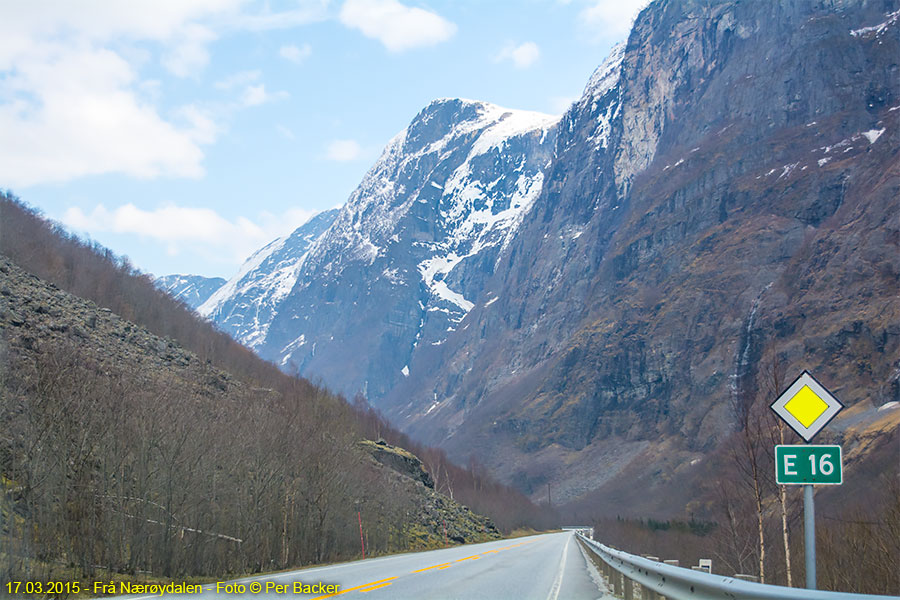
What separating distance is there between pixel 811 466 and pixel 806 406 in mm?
775

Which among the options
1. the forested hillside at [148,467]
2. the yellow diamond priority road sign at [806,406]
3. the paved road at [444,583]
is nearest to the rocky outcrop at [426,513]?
the forested hillside at [148,467]

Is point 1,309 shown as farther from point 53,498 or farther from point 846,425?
point 846,425

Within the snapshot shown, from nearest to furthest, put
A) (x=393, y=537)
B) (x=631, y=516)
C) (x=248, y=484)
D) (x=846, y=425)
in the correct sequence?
(x=248, y=484) < (x=393, y=537) < (x=846, y=425) < (x=631, y=516)

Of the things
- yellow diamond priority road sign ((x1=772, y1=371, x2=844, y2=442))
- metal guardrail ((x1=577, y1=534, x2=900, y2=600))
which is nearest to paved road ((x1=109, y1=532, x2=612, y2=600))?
metal guardrail ((x1=577, y1=534, x2=900, y2=600))

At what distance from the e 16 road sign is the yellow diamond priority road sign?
235 mm

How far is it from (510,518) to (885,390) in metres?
67.5

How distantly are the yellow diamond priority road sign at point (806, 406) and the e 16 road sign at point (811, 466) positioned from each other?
235 mm

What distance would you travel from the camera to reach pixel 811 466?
33.8ft

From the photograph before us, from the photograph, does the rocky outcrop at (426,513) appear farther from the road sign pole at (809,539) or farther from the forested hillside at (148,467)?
the road sign pole at (809,539)

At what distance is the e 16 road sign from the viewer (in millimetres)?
10164

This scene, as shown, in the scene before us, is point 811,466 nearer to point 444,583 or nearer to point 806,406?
point 806,406

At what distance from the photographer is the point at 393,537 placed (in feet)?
188

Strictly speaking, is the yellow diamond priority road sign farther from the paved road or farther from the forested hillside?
the forested hillside

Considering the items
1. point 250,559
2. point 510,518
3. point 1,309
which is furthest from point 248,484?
point 510,518
